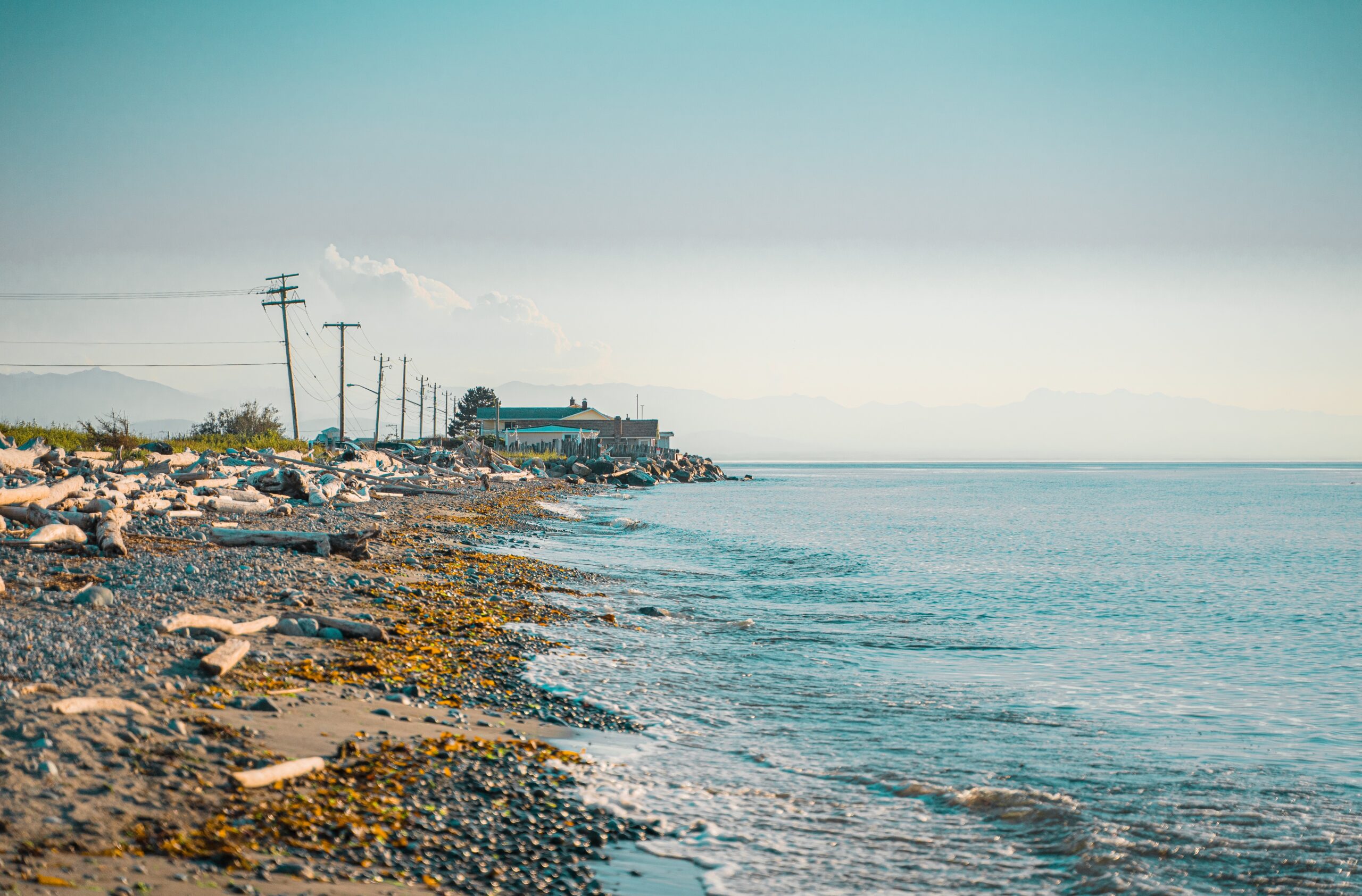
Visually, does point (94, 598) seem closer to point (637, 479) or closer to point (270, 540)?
point (270, 540)

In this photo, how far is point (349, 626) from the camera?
8.97 metres

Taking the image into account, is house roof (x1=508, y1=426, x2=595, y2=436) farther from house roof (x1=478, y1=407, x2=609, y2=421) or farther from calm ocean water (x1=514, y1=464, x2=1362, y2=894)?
calm ocean water (x1=514, y1=464, x2=1362, y2=894)

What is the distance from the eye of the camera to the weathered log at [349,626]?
29.2 feet

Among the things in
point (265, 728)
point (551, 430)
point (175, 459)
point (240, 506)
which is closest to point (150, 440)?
point (175, 459)

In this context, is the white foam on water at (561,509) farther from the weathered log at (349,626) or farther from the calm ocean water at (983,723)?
the weathered log at (349,626)

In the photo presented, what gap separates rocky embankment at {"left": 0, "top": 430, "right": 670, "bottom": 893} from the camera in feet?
13.9

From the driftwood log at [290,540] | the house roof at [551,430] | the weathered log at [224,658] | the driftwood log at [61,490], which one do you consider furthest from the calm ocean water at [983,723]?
the house roof at [551,430]

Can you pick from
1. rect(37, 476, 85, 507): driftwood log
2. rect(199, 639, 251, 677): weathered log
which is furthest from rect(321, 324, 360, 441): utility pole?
rect(199, 639, 251, 677): weathered log

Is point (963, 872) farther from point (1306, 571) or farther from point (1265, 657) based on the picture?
point (1306, 571)

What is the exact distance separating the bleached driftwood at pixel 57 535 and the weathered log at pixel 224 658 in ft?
18.7

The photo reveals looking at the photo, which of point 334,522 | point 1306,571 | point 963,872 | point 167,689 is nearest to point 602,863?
point 963,872

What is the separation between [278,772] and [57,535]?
8.33m

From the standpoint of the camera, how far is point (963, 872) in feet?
17.4

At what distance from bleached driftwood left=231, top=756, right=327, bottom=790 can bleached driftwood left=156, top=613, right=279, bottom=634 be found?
274 centimetres
